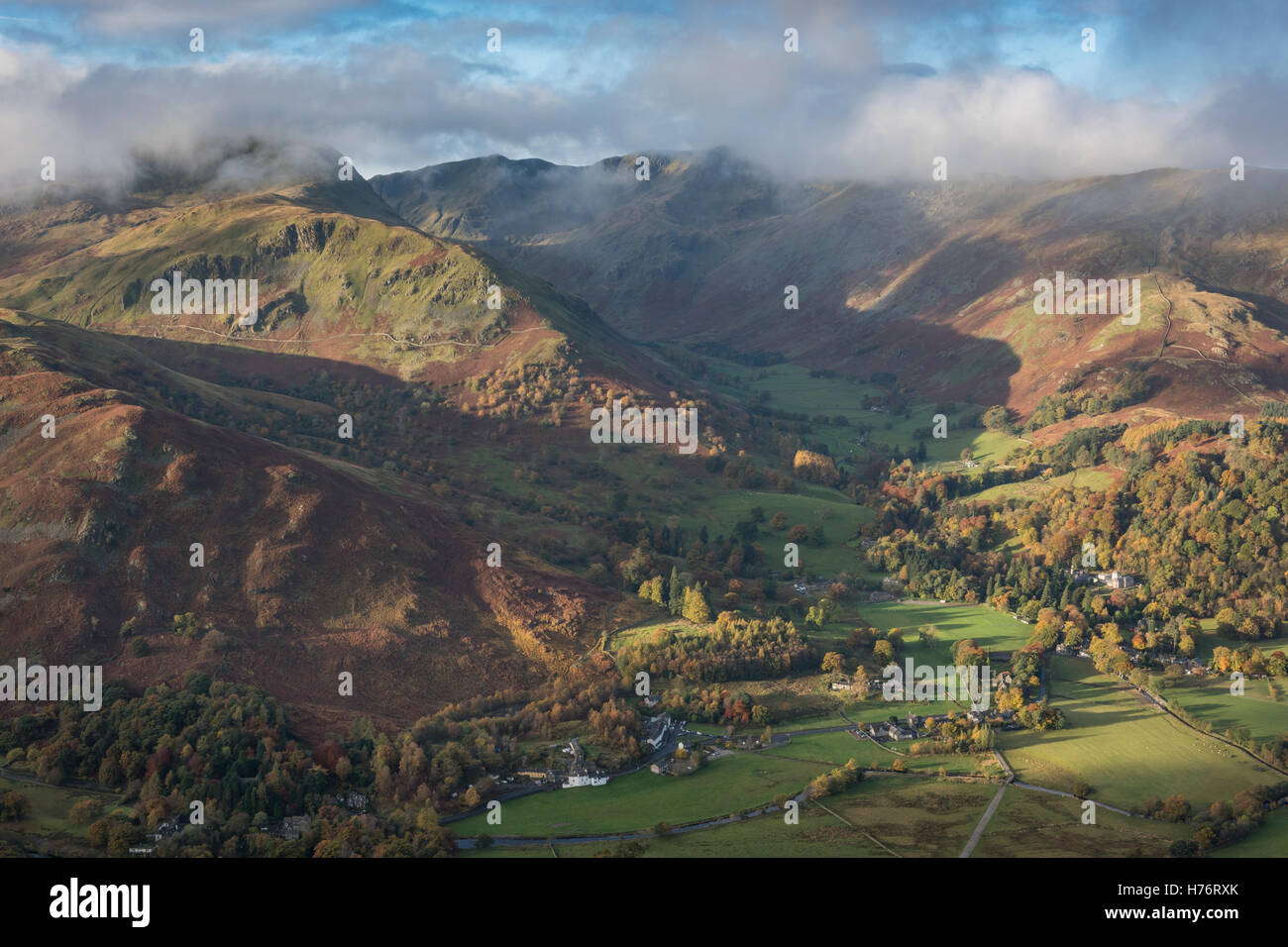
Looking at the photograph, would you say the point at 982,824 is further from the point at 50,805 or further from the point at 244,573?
the point at 244,573

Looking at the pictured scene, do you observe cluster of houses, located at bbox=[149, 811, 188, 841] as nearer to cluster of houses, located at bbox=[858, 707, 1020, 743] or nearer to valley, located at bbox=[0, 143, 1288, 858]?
valley, located at bbox=[0, 143, 1288, 858]

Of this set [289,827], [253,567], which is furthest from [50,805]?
[253,567]

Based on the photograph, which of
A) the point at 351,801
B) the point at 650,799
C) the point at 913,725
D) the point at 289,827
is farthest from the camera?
the point at 913,725

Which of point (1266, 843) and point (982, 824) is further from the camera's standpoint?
point (982, 824)

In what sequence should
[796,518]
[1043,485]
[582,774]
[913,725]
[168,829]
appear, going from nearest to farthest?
1. [168,829]
2. [582,774]
3. [913,725]
4. [796,518]
5. [1043,485]

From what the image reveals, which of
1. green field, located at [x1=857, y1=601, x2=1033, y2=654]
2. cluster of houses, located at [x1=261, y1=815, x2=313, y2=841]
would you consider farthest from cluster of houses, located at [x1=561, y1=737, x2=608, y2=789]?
green field, located at [x1=857, y1=601, x2=1033, y2=654]

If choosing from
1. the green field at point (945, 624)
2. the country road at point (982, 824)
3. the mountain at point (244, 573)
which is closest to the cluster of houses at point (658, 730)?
the mountain at point (244, 573)

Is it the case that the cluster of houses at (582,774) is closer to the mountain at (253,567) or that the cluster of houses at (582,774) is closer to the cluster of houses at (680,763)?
the cluster of houses at (680,763)
